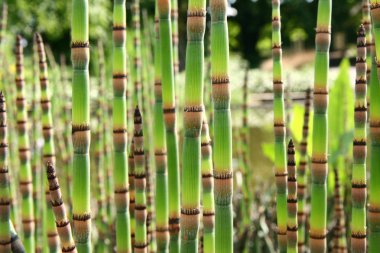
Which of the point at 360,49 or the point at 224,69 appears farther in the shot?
the point at 360,49

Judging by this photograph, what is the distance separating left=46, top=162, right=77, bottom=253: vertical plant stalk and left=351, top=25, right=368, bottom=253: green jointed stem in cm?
40

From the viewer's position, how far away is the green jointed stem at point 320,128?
0.86 m

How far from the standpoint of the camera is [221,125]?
30.0 inches

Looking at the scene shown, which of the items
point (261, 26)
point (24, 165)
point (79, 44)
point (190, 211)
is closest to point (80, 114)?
point (79, 44)

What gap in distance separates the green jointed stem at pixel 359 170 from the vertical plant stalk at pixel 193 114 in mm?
234

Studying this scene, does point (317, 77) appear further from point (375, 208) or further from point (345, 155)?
point (345, 155)

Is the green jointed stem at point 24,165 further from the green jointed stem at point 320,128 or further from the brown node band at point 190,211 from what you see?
the green jointed stem at point 320,128

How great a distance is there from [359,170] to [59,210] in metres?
0.42

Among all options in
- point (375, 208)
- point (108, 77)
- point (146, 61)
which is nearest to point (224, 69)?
point (375, 208)

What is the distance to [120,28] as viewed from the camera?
2.91 ft

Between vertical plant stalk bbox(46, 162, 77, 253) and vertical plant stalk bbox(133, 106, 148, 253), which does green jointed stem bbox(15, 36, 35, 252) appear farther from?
vertical plant stalk bbox(46, 162, 77, 253)

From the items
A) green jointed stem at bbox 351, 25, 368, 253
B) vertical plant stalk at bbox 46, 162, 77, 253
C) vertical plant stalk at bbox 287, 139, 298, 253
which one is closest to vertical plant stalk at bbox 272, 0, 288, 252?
vertical plant stalk at bbox 287, 139, 298, 253

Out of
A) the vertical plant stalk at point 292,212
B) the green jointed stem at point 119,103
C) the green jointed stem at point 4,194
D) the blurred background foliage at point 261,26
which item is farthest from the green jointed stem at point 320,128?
the blurred background foliage at point 261,26

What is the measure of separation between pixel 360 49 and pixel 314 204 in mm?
234
